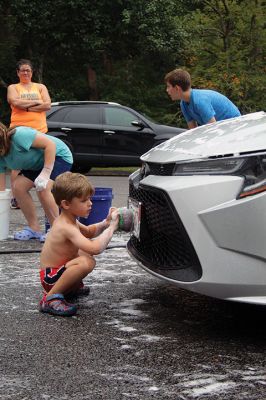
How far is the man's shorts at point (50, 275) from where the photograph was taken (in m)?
4.21

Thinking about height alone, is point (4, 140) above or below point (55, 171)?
above

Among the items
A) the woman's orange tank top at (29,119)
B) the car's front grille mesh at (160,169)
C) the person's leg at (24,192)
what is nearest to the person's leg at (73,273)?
the car's front grille mesh at (160,169)

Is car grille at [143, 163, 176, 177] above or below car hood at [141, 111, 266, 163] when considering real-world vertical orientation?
below

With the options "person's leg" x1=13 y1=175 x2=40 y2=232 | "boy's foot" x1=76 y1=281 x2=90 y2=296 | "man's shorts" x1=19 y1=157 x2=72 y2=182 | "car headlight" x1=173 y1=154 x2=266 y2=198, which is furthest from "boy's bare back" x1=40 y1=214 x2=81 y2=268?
"person's leg" x1=13 y1=175 x2=40 y2=232

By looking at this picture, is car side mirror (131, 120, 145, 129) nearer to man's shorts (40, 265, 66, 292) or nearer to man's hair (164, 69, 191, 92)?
man's hair (164, 69, 191, 92)

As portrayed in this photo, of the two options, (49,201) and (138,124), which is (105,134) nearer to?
(138,124)

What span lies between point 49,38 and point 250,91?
6708 millimetres

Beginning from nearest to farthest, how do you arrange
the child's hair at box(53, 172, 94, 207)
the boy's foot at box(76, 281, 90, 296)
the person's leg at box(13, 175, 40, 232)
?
the child's hair at box(53, 172, 94, 207) → the boy's foot at box(76, 281, 90, 296) → the person's leg at box(13, 175, 40, 232)

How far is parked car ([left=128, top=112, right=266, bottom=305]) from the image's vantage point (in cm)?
336

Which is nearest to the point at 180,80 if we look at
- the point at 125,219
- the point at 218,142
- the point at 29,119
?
the point at 29,119

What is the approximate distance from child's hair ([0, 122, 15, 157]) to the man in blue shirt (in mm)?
1475

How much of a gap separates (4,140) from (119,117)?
954cm

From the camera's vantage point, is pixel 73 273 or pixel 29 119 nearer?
pixel 73 273

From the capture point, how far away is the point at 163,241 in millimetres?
3762
